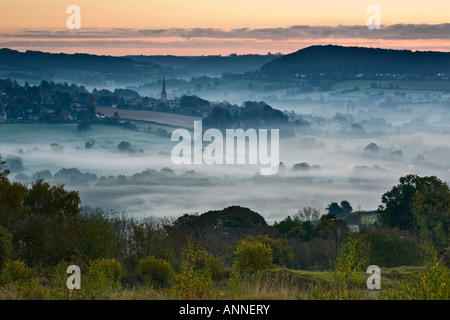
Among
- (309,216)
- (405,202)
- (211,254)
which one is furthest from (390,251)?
(309,216)

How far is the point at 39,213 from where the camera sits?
36812 millimetres

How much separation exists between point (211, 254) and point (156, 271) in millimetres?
2503

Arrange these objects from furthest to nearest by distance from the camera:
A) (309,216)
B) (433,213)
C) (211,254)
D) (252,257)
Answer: (309,216) < (433,213) < (211,254) < (252,257)

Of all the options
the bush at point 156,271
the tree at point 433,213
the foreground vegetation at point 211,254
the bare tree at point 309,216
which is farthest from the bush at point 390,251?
the bare tree at point 309,216

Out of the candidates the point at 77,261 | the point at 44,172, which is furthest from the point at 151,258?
the point at 44,172

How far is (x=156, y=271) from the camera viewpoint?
2461 centimetres

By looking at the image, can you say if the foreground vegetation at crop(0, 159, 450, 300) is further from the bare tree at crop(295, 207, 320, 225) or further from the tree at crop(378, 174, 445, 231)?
the bare tree at crop(295, 207, 320, 225)

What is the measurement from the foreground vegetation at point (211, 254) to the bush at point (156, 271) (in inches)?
1.5

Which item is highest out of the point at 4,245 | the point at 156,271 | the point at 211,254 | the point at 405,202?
the point at 4,245

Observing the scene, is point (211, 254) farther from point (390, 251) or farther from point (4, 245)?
point (390, 251)
